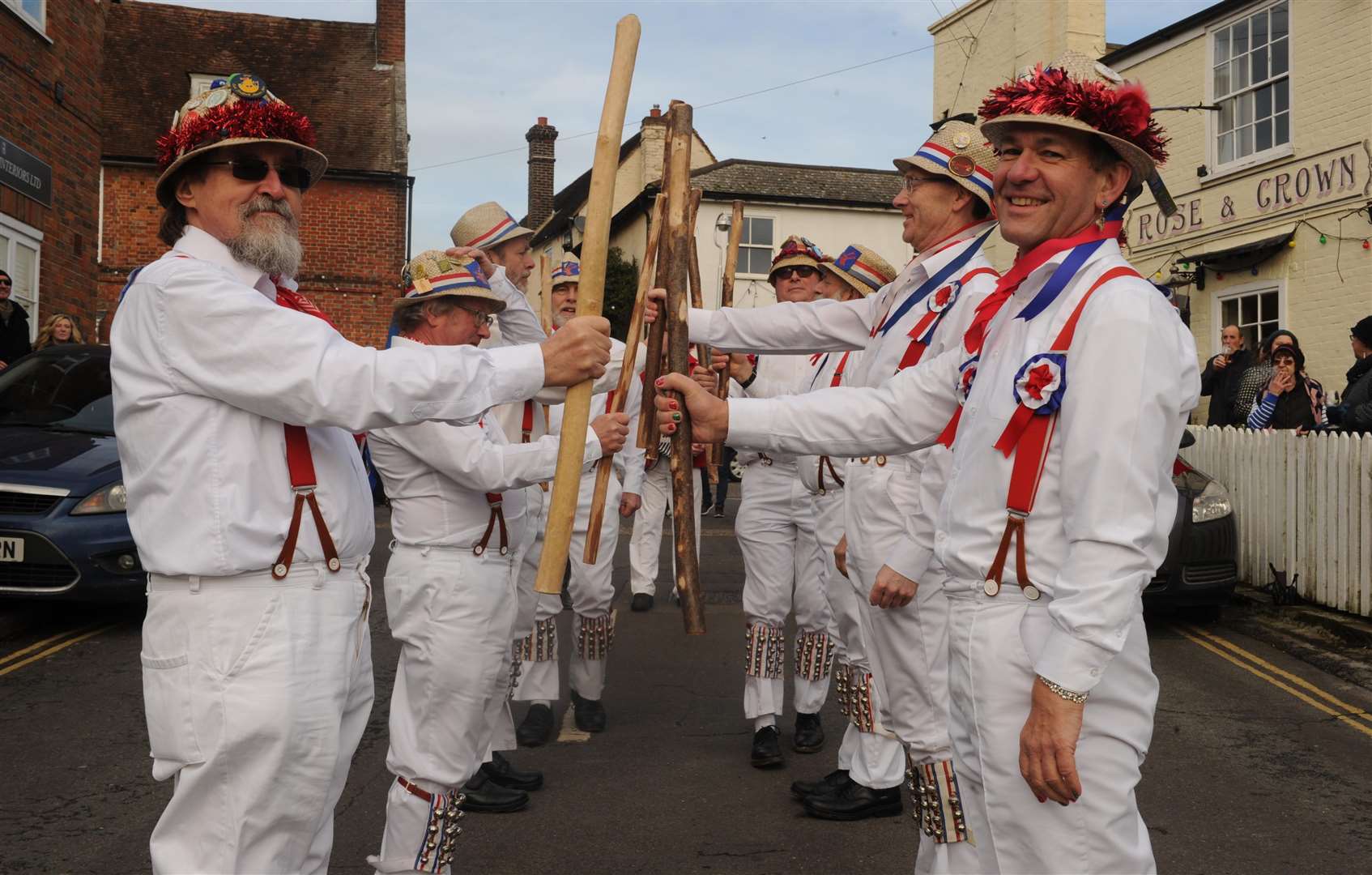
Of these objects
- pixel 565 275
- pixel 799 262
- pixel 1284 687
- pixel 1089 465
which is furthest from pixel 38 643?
pixel 1284 687

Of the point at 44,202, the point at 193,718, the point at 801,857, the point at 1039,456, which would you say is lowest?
the point at 801,857

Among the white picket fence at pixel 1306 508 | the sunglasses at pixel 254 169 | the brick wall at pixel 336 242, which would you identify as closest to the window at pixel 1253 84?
the white picket fence at pixel 1306 508

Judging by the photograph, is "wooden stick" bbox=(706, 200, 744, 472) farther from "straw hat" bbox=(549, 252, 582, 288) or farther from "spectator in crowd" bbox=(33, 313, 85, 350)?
"spectator in crowd" bbox=(33, 313, 85, 350)

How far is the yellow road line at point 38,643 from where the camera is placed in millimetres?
7949

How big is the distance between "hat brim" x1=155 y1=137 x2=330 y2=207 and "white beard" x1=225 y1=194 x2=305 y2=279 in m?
0.15

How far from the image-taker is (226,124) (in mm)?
3121

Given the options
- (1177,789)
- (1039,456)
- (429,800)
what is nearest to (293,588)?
(429,800)

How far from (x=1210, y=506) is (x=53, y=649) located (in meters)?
8.50

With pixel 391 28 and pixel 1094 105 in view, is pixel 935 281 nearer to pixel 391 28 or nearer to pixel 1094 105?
pixel 1094 105

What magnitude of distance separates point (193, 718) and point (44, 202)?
13097mm

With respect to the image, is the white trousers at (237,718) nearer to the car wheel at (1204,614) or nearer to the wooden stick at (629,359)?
the wooden stick at (629,359)

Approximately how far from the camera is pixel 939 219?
4719mm

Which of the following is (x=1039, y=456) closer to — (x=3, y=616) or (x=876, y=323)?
(x=876, y=323)

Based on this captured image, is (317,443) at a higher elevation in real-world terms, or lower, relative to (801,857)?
higher
